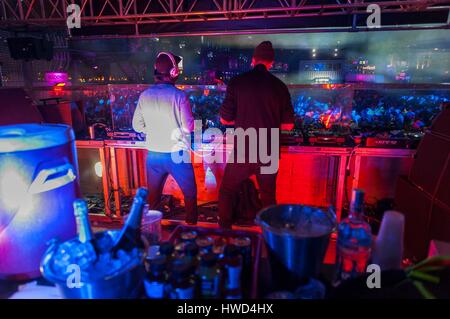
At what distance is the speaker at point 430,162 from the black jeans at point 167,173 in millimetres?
1861

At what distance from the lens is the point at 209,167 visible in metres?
3.93

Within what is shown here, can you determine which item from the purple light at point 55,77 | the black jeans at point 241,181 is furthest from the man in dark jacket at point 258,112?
the purple light at point 55,77

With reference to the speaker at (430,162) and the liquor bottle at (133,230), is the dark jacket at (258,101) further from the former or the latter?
the liquor bottle at (133,230)

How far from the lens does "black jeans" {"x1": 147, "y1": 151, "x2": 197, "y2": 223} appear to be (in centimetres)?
281

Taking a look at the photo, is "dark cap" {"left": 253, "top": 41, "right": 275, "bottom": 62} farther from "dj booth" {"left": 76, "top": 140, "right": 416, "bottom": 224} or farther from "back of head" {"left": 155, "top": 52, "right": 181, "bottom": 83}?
"dj booth" {"left": 76, "top": 140, "right": 416, "bottom": 224}

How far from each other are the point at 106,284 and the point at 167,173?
219cm

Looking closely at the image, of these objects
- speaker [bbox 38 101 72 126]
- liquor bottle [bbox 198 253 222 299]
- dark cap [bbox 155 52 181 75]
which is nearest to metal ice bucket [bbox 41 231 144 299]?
liquor bottle [bbox 198 253 222 299]

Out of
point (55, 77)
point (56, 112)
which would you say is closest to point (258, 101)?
point (56, 112)

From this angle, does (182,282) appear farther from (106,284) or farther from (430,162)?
(430,162)

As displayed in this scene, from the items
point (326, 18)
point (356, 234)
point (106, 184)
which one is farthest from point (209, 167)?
point (356, 234)

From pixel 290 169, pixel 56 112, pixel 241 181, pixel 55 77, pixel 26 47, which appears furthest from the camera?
pixel 55 77

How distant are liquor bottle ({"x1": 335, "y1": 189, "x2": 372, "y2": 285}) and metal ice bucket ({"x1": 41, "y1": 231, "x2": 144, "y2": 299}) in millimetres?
561

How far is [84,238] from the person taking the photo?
800 mm
